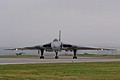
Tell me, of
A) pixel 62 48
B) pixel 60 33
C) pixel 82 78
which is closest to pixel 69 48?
pixel 62 48

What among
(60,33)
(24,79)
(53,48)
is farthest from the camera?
(60,33)

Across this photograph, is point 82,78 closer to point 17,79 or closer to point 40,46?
point 17,79

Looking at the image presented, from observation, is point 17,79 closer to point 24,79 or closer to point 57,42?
point 24,79

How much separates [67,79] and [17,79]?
2936mm

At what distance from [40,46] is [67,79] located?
55.1m

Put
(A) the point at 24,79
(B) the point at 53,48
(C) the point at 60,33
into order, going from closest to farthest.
A: (A) the point at 24,79 < (B) the point at 53,48 < (C) the point at 60,33

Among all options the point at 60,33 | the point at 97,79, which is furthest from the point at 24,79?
the point at 60,33

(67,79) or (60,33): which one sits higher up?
(60,33)

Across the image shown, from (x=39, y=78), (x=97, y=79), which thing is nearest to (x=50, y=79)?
(x=39, y=78)

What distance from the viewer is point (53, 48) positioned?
74.6 meters

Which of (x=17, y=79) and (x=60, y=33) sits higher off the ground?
(x=60, y=33)

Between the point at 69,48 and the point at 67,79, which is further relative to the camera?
the point at 69,48

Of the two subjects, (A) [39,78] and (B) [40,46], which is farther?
(B) [40,46]

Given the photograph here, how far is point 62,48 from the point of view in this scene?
75.8 m
